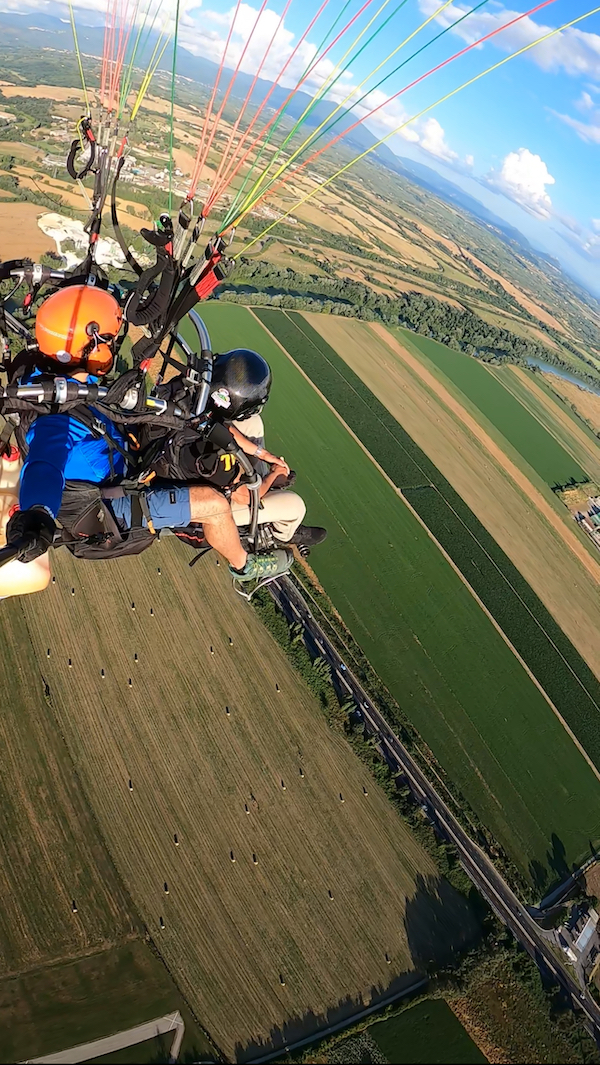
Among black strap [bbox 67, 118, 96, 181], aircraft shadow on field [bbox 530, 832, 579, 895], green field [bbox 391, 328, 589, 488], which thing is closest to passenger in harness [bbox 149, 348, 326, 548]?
black strap [bbox 67, 118, 96, 181]

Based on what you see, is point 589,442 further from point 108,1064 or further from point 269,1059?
point 108,1064

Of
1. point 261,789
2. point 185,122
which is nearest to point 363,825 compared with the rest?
point 261,789

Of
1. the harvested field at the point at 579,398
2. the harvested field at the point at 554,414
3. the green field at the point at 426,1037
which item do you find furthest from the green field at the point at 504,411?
the green field at the point at 426,1037

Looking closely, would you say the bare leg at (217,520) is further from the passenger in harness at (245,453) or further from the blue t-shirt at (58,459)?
the blue t-shirt at (58,459)

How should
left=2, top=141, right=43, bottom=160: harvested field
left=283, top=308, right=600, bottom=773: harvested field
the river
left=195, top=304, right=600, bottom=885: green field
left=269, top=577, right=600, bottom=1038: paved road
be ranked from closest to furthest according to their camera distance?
1. left=269, top=577, right=600, bottom=1038: paved road
2. left=195, top=304, right=600, bottom=885: green field
3. left=283, top=308, right=600, bottom=773: harvested field
4. left=2, top=141, right=43, bottom=160: harvested field
5. the river

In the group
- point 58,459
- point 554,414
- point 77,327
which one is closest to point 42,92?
point 554,414

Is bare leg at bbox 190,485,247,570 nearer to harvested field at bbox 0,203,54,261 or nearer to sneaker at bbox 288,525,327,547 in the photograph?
sneaker at bbox 288,525,327,547

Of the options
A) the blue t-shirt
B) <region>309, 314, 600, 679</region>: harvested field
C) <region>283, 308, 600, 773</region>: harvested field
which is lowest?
<region>283, 308, 600, 773</region>: harvested field
